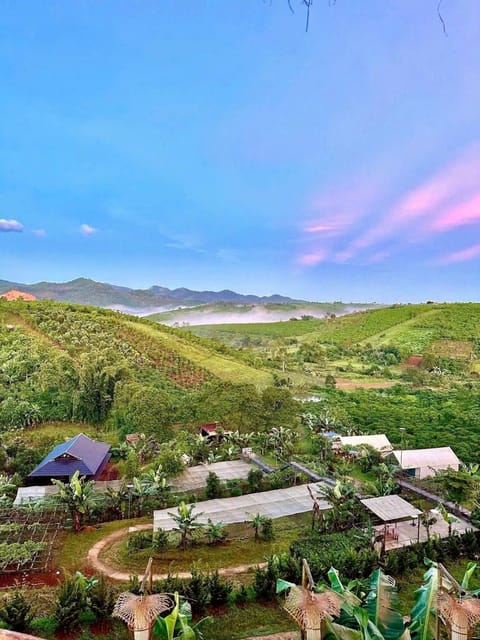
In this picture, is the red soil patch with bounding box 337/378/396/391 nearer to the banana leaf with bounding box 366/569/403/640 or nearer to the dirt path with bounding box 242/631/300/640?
Result: the dirt path with bounding box 242/631/300/640

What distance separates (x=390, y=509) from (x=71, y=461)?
12.1m

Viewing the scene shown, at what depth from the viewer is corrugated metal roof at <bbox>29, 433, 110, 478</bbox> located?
17875mm

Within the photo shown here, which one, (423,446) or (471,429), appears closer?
(423,446)

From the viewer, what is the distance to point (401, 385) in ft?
151

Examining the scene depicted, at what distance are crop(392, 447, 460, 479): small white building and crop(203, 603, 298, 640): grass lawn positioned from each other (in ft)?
42.4

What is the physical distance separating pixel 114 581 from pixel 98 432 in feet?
60.4

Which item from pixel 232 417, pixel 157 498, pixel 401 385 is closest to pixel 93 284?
pixel 401 385

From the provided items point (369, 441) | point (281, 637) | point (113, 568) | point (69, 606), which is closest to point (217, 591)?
point (281, 637)

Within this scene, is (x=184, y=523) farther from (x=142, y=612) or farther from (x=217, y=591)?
(x=142, y=612)

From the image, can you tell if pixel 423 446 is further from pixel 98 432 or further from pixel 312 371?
pixel 312 371

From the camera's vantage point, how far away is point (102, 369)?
31.1 m

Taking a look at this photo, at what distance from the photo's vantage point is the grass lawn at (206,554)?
12047 mm

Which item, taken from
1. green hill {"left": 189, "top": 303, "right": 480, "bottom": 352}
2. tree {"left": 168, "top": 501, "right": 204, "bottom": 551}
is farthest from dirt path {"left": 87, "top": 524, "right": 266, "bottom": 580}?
green hill {"left": 189, "top": 303, "right": 480, "bottom": 352}

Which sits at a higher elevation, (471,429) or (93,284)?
(93,284)
